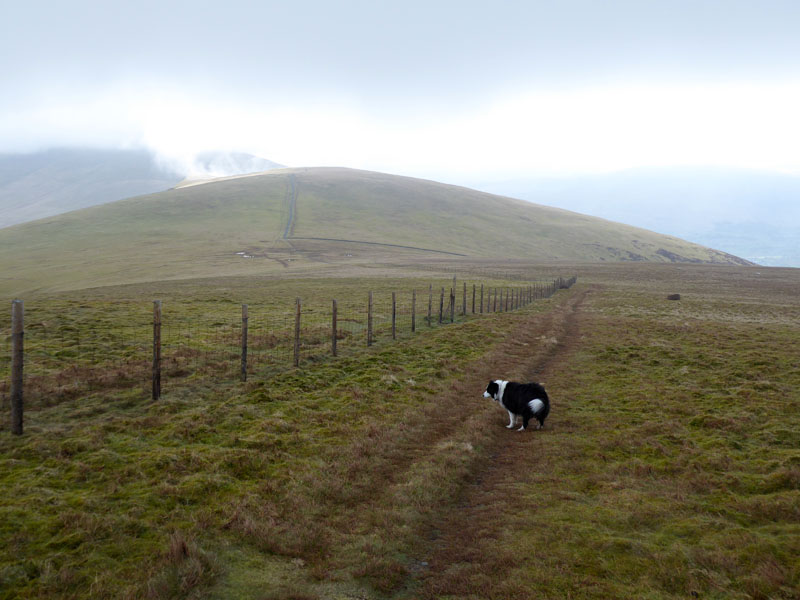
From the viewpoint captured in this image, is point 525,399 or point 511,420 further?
point 511,420

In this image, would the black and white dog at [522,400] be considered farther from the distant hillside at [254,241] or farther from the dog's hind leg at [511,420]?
the distant hillside at [254,241]

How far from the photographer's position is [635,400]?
51.2 ft

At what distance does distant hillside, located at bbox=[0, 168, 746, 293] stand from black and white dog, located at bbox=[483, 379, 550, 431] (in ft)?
250

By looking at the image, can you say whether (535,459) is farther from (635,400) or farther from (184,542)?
(184,542)

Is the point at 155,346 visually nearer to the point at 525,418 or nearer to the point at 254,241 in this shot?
the point at 525,418

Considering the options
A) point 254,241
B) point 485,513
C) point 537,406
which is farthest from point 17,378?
point 254,241

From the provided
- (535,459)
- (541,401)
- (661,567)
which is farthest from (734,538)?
(541,401)

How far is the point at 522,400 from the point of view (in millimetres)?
13492

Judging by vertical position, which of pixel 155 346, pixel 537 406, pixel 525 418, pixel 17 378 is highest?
pixel 155 346

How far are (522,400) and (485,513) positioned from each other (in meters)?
5.21

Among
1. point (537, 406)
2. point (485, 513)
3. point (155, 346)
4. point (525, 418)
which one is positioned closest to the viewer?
point (485, 513)

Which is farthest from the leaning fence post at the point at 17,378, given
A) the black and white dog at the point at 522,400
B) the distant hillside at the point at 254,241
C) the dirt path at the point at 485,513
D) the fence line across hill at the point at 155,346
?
the distant hillside at the point at 254,241

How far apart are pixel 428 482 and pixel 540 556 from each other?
2925 mm

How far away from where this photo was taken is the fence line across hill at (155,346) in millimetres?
14039
